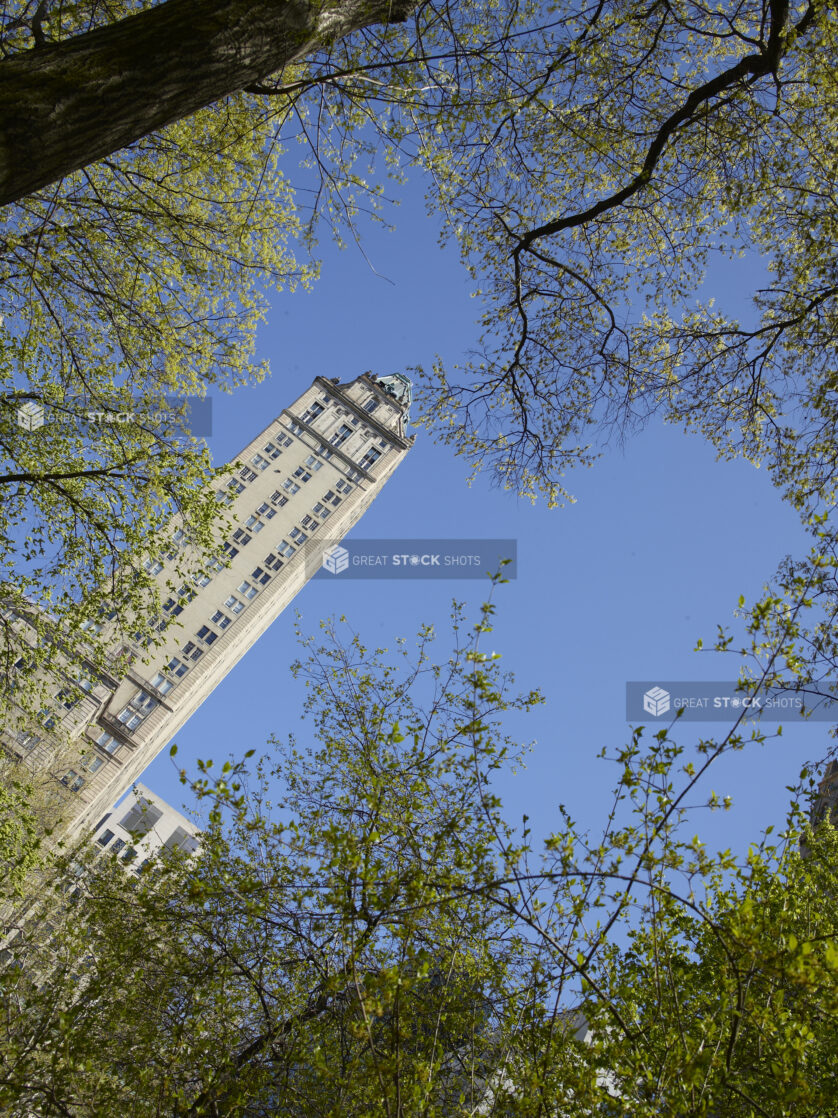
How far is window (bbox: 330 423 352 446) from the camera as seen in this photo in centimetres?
7344

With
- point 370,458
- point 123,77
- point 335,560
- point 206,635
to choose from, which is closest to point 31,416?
point 123,77

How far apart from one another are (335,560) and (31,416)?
204 feet

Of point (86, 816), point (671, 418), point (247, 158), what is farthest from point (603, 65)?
point (86, 816)

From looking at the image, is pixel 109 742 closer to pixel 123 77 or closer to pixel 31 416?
pixel 31 416

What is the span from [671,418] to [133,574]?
7575 millimetres

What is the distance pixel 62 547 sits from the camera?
27.5 ft

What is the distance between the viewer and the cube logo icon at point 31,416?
332 inches

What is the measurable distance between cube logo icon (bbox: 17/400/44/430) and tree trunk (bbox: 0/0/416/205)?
225 inches

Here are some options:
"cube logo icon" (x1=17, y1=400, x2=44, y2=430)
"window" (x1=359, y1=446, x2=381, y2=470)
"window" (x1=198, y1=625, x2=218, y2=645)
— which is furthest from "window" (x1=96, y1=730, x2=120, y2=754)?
"cube logo icon" (x1=17, y1=400, x2=44, y2=430)

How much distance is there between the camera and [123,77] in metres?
3.47

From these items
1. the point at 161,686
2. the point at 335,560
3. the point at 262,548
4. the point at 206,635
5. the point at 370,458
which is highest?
the point at 370,458

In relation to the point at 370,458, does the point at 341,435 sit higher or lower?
lower

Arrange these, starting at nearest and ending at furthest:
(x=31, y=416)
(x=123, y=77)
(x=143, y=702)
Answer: (x=123, y=77)
(x=31, y=416)
(x=143, y=702)

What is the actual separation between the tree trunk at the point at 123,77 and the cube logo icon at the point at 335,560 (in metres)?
63.6
